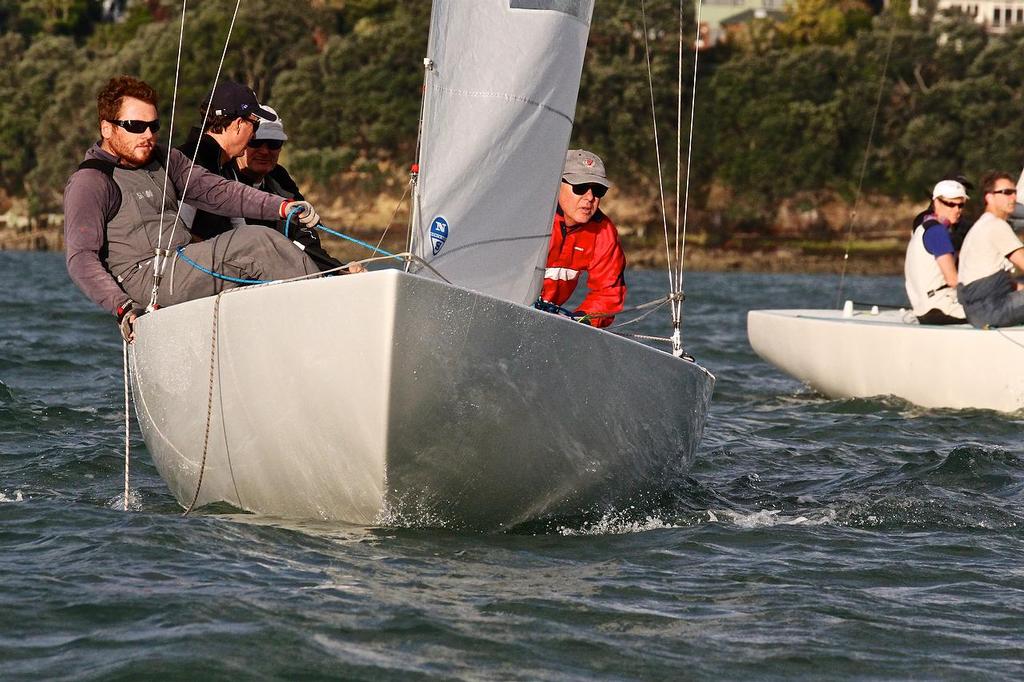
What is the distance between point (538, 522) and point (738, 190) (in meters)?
56.1

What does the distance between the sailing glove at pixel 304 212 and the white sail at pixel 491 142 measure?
39 centimetres

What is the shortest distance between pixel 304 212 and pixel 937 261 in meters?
6.18

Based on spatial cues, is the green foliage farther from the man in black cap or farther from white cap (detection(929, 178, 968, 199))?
the man in black cap

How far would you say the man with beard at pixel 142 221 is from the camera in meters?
5.60

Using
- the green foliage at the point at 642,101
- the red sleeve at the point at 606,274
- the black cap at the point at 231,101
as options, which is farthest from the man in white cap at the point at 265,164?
the green foliage at the point at 642,101

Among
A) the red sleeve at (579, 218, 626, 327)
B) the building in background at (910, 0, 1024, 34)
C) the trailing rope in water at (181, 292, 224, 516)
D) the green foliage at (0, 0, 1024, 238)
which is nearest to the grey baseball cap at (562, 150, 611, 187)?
the red sleeve at (579, 218, 626, 327)

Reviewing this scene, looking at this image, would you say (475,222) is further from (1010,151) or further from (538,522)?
(1010,151)

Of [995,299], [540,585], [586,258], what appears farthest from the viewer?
[995,299]

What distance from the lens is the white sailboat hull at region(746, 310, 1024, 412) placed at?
10.2m

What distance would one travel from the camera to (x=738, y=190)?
60719 millimetres

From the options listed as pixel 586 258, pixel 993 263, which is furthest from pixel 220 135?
pixel 993 263

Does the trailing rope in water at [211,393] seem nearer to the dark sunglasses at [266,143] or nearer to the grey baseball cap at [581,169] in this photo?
the dark sunglasses at [266,143]

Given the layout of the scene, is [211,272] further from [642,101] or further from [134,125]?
[642,101]

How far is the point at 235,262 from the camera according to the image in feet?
18.3
